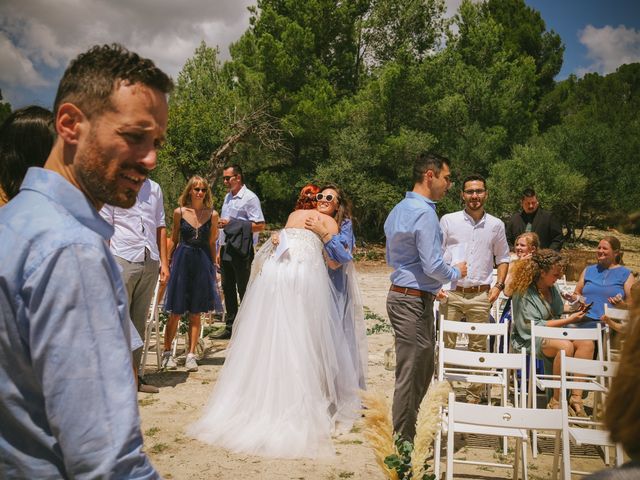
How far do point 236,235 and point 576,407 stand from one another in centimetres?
470

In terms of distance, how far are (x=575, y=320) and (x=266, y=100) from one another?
1844cm

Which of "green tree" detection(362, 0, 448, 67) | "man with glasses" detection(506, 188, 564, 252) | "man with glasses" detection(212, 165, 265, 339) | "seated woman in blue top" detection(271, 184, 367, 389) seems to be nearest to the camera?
"seated woman in blue top" detection(271, 184, 367, 389)

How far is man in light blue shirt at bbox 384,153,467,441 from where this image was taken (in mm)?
→ 4004

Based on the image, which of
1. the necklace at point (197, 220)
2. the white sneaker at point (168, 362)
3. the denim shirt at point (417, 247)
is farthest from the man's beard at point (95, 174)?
the white sneaker at point (168, 362)

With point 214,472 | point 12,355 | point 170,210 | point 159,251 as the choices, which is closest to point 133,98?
point 12,355

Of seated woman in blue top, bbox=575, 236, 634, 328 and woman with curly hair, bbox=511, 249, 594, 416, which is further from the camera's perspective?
seated woman in blue top, bbox=575, 236, 634, 328

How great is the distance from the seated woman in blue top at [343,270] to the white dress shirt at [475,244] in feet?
3.83

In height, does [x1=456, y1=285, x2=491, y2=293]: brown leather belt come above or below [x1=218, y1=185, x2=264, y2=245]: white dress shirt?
below

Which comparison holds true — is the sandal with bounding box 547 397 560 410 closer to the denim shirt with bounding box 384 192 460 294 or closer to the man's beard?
the denim shirt with bounding box 384 192 460 294

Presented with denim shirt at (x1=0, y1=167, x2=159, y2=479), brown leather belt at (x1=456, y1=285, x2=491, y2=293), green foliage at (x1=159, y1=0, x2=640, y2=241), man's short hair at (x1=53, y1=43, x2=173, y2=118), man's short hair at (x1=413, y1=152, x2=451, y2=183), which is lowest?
brown leather belt at (x1=456, y1=285, x2=491, y2=293)

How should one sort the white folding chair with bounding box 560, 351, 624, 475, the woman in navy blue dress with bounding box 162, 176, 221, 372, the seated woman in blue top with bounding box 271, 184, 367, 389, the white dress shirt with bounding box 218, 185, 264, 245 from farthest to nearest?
the white dress shirt with bounding box 218, 185, 264, 245, the woman in navy blue dress with bounding box 162, 176, 221, 372, the seated woman in blue top with bounding box 271, 184, 367, 389, the white folding chair with bounding box 560, 351, 624, 475

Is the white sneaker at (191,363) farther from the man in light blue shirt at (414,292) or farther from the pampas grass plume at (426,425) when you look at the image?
the pampas grass plume at (426,425)

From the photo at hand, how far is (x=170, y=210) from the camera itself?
65.5ft

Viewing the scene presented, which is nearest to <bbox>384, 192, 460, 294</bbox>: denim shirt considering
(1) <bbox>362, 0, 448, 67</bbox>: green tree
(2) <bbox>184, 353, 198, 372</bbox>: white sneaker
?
(2) <bbox>184, 353, 198, 372</bbox>: white sneaker
